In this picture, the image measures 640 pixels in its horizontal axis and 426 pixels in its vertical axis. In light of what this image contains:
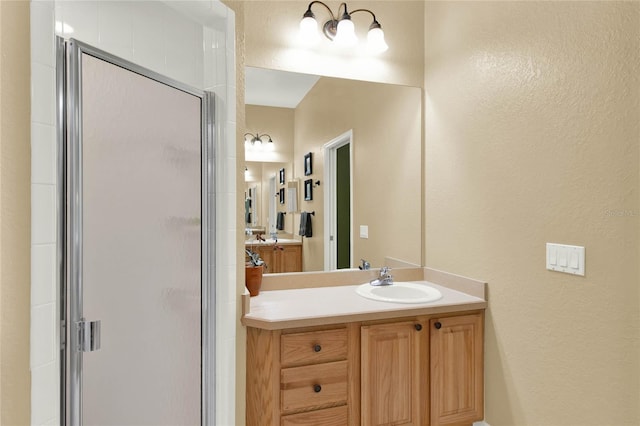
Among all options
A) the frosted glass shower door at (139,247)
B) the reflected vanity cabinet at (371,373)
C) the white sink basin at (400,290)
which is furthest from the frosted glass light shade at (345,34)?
the reflected vanity cabinet at (371,373)

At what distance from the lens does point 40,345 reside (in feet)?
3.36

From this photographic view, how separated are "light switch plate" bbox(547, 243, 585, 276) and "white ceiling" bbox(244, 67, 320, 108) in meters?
1.49

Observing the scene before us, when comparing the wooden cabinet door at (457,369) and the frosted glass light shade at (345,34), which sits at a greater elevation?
the frosted glass light shade at (345,34)

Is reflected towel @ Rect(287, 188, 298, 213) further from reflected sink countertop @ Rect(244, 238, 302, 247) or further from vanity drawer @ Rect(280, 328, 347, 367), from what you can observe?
vanity drawer @ Rect(280, 328, 347, 367)

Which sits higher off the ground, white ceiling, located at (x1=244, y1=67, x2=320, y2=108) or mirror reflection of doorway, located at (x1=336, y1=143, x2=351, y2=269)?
white ceiling, located at (x1=244, y1=67, x2=320, y2=108)

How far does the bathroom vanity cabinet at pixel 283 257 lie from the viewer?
2090 mm

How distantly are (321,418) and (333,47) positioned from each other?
1.98m

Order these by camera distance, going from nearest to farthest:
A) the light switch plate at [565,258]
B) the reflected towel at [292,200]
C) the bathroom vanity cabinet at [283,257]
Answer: the light switch plate at [565,258]
the bathroom vanity cabinet at [283,257]
the reflected towel at [292,200]

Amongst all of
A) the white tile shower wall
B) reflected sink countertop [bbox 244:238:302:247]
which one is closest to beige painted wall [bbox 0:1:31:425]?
the white tile shower wall

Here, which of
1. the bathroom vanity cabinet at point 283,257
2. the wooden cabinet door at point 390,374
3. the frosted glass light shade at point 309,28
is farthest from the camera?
the bathroom vanity cabinet at point 283,257

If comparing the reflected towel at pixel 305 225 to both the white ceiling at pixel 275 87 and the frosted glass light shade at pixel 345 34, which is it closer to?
the white ceiling at pixel 275 87

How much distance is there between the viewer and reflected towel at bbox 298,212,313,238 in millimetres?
2213

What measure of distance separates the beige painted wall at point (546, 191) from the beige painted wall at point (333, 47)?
0.76ft

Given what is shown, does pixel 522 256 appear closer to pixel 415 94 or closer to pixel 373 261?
pixel 373 261
